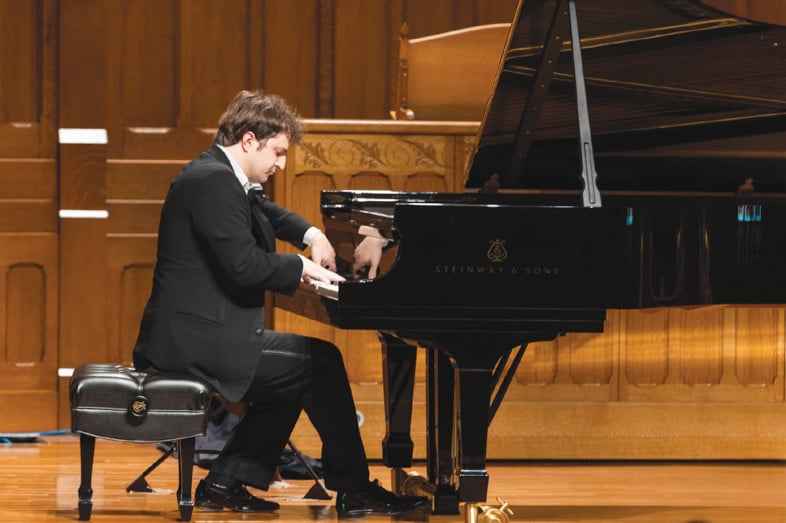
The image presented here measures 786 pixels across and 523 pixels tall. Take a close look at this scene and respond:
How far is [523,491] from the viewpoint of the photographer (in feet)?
14.1

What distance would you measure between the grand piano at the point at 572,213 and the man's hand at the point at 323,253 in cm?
6

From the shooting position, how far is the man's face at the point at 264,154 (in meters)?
3.63

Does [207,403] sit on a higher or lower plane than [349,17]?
lower

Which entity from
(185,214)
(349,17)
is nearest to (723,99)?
(185,214)

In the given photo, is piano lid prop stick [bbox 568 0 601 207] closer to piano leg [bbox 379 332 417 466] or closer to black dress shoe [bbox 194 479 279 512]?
piano leg [bbox 379 332 417 466]

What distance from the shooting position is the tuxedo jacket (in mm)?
3469

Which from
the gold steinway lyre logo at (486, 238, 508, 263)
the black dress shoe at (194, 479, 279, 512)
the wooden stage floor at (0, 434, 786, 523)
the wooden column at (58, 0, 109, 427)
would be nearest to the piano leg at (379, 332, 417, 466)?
the wooden stage floor at (0, 434, 786, 523)

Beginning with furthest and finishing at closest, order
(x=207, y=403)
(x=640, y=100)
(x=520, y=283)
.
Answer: (x=640, y=100) < (x=207, y=403) < (x=520, y=283)

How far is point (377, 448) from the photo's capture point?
488 cm

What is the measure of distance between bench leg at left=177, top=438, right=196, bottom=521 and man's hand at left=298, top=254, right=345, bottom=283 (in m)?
0.57

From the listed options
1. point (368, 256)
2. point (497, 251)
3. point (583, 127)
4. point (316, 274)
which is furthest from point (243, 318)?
point (583, 127)

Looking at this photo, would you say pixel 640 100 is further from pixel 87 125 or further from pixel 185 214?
pixel 87 125

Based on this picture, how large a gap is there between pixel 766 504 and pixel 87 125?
11.5 feet

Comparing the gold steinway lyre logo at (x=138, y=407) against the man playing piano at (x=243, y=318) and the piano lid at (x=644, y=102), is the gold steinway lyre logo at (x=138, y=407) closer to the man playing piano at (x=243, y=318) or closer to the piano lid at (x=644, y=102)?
the man playing piano at (x=243, y=318)
